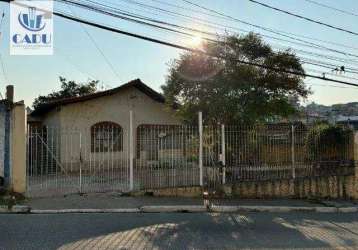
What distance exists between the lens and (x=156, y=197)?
37.4 ft

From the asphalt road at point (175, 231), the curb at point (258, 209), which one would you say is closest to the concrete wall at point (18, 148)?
the asphalt road at point (175, 231)

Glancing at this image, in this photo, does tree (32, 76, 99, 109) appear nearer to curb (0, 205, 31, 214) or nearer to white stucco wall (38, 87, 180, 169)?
white stucco wall (38, 87, 180, 169)

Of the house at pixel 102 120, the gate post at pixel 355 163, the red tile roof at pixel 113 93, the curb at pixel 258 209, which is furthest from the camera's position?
the red tile roof at pixel 113 93

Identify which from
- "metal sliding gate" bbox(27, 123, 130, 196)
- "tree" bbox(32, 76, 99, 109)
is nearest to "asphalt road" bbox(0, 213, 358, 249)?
"metal sliding gate" bbox(27, 123, 130, 196)

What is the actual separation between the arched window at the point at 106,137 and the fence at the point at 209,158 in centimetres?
411

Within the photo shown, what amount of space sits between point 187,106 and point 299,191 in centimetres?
502

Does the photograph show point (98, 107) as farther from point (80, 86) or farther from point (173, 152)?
point (80, 86)

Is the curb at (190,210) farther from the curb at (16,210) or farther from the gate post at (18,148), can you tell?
the gate post at (18,148)

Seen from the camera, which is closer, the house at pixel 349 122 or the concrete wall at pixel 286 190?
the concrete wall at pixel 286 190

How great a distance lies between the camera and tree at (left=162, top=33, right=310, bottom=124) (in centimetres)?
1376

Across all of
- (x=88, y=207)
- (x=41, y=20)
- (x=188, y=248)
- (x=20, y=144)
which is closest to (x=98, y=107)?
(x=41, y=20)

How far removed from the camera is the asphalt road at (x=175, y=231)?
6.40 m

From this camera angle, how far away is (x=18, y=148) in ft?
35.7

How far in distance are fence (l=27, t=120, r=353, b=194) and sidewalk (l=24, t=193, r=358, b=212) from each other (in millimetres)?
828
